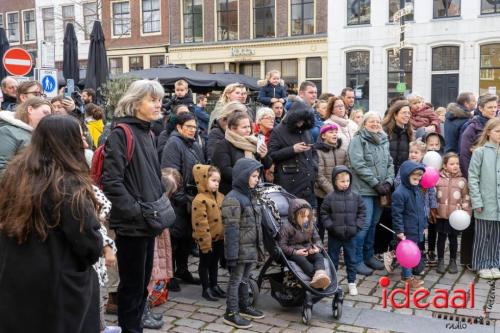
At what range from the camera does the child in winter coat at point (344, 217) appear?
5.54 metres

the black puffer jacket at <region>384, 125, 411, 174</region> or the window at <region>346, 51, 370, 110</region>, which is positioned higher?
the window at <region>346, 51, 370, 110</region>

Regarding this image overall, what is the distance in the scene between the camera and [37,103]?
4090mm

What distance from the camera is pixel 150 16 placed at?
1229 inches

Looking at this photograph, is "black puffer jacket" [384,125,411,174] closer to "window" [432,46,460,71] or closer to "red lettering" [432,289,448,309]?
"red lettering" [432,289,448,309]

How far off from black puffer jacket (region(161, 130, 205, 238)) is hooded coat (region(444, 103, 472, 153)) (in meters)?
3.75

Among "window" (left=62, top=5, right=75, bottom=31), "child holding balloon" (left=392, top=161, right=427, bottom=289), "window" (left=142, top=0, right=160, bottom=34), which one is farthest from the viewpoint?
"window" (left=62, top=5, right=75, bottom=31)

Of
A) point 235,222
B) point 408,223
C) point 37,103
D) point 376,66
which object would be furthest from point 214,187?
point 376,66

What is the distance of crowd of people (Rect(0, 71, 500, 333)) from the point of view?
265 cm

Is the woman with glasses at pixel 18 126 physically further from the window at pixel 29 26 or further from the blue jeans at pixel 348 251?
the window at pixel 29 26

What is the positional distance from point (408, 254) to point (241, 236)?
1873mm

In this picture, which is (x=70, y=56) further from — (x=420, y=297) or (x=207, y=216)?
(x=420, y=297)

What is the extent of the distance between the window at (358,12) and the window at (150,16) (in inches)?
440

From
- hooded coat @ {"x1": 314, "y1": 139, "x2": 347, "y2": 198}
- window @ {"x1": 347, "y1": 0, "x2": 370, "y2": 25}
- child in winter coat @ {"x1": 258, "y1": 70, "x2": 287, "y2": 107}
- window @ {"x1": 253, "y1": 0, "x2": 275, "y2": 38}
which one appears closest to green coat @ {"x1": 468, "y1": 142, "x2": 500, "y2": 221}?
hooded coat @ {"x1": 314, "y1": 139, "x2": 347, "y2": 198}

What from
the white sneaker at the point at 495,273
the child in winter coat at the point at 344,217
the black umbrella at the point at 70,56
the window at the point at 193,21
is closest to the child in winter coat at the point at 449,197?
the white sneaker at the point at 495,273
